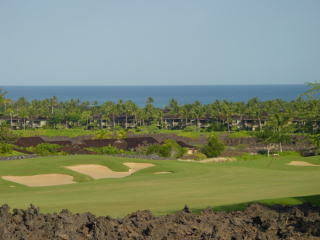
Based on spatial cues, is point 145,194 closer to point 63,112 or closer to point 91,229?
point 91,229

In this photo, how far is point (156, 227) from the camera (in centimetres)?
1134

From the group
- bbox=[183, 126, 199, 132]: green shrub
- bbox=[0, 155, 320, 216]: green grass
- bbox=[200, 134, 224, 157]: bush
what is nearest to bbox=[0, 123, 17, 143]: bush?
bbox=[200, 134, 224, 157]: bush

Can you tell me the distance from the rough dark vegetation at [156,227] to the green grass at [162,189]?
5258 millimetres

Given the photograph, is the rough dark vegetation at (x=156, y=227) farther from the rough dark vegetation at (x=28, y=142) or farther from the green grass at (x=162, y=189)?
the rough dark vegetation at (x=28, y=142)

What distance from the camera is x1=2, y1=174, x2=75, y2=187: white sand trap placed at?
33.8 meters

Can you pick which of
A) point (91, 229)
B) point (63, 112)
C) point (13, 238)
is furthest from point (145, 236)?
point (63, 112)

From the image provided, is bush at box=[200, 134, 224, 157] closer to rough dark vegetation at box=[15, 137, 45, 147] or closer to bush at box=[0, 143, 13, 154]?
bush at box=[0, 143, 13, 154]

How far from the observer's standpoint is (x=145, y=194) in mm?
24172

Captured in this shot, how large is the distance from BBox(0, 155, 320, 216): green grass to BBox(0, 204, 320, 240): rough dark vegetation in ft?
Answer: 17.3

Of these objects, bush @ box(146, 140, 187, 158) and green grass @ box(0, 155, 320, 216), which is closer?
green grass @ box(0, 155, 320, 216)

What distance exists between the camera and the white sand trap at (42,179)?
111ft

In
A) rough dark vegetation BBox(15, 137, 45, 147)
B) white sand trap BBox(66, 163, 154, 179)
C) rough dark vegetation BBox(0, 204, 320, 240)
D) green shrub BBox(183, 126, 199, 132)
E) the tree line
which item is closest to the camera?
rough dark vegetation BBox(0, 204, 320, 240)

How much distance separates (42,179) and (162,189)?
11.0 metres

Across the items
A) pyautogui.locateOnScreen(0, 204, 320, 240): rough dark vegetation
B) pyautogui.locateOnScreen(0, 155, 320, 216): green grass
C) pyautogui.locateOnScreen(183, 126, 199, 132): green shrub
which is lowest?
→ pyautogui.locateOnScreen(183, 126, 199, 132): green shrub
